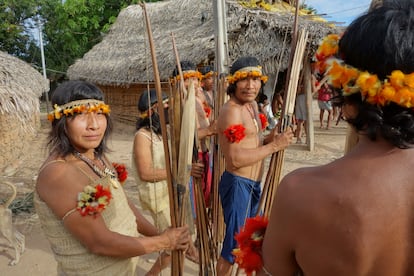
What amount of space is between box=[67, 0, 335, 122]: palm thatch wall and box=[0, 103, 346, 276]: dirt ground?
186 centimetres

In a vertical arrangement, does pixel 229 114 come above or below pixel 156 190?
above

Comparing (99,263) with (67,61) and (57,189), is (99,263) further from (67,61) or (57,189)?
(67,61)

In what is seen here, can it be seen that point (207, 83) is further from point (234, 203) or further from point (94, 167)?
point (94, 167)

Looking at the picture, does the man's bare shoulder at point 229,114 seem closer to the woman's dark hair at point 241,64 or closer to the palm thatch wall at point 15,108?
the woman's dark hair at point 241,64

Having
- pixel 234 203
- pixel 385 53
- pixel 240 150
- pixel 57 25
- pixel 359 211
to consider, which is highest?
pixel 57 25

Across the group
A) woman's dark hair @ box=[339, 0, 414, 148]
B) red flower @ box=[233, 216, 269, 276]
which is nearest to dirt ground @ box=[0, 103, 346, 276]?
red flower @ box=[233, 216, 269, 276]

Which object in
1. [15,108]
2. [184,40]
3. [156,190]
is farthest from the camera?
[184,40]

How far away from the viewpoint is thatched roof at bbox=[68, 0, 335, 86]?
7.52 metres

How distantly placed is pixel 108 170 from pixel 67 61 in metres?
19.5

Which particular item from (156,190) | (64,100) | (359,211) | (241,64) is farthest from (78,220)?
(241,64)

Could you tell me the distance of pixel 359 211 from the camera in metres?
0.80

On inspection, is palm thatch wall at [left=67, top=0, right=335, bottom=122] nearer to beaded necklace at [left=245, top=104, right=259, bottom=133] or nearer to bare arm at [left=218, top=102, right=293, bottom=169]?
beaded necklace at [left=245, top=104, right=259, bottom=133]

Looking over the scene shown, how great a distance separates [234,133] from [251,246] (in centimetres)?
129

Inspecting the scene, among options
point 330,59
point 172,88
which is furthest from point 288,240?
point 172,88
